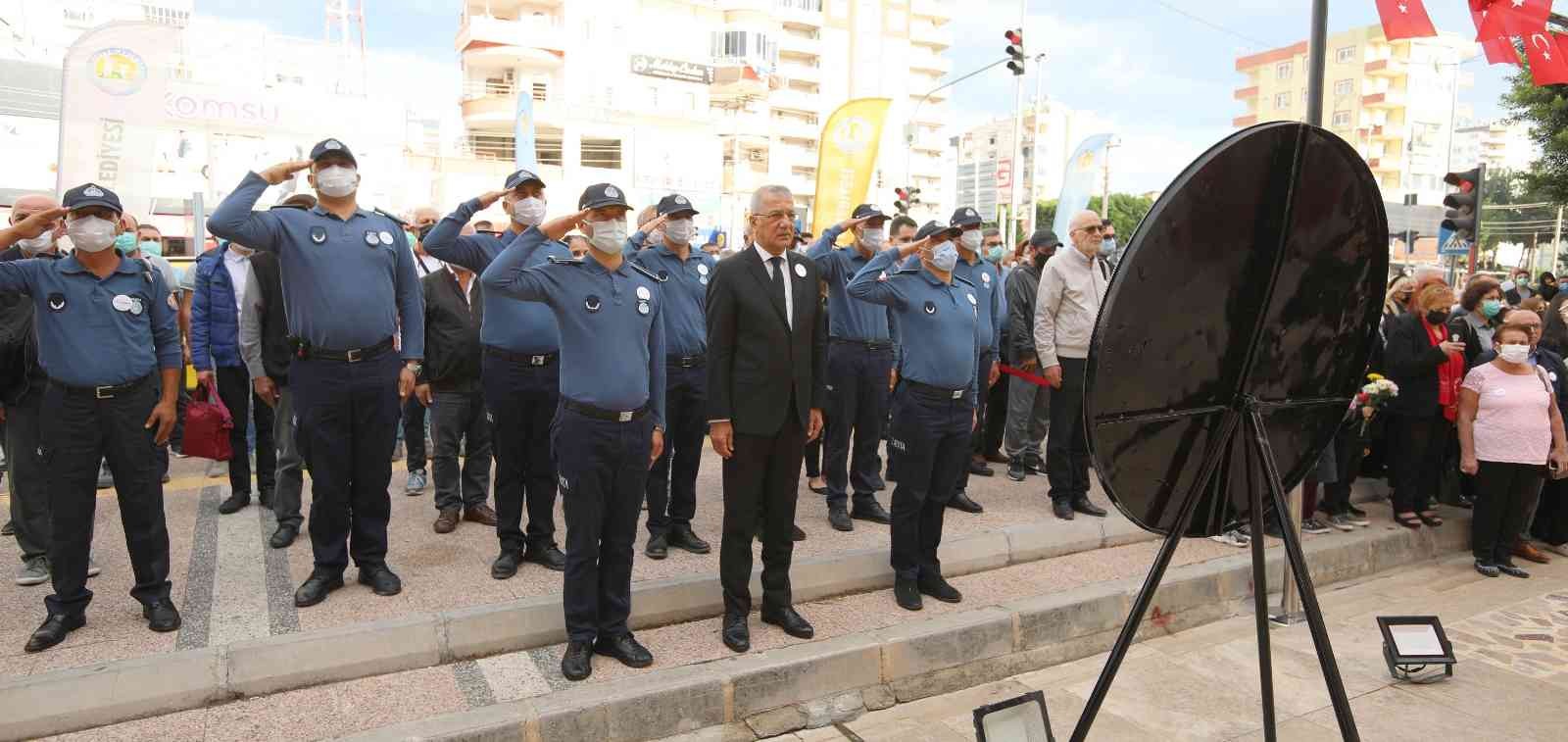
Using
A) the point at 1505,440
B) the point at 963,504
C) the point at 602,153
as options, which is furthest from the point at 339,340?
the point at 602,153

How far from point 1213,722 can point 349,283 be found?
4589 mm

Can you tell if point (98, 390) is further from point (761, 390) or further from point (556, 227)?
point (761, 390)

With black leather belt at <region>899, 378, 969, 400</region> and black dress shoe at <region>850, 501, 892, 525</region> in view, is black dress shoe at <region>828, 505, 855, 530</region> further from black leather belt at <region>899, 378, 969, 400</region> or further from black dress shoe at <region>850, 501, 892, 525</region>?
black leather belt at <region>899, 378, 969, 400</region>

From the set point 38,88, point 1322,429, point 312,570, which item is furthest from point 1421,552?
point 38,88

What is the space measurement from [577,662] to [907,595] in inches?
74.2

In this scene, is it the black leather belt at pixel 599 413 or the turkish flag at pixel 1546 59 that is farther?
the turkish flag at pixel 1546 59

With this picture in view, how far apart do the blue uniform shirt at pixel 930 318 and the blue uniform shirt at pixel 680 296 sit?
1058 mm

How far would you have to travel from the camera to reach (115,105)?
1107 cm

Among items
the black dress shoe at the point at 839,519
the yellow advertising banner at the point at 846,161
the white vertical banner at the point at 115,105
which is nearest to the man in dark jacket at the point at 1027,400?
the black dress shoe at the point at 839,519

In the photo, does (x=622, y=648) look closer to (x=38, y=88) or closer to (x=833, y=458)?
(x=833, y=458)

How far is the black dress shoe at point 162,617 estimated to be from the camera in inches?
169

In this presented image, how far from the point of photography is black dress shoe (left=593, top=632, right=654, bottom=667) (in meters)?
4.32

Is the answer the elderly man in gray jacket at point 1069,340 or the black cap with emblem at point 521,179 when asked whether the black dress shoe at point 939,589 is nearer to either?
the elderly man in gray jacket at point 1069,340

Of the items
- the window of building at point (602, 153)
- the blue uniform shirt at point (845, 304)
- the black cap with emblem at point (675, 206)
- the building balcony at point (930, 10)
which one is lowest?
the blue uniform shirt at point (845, 304)
